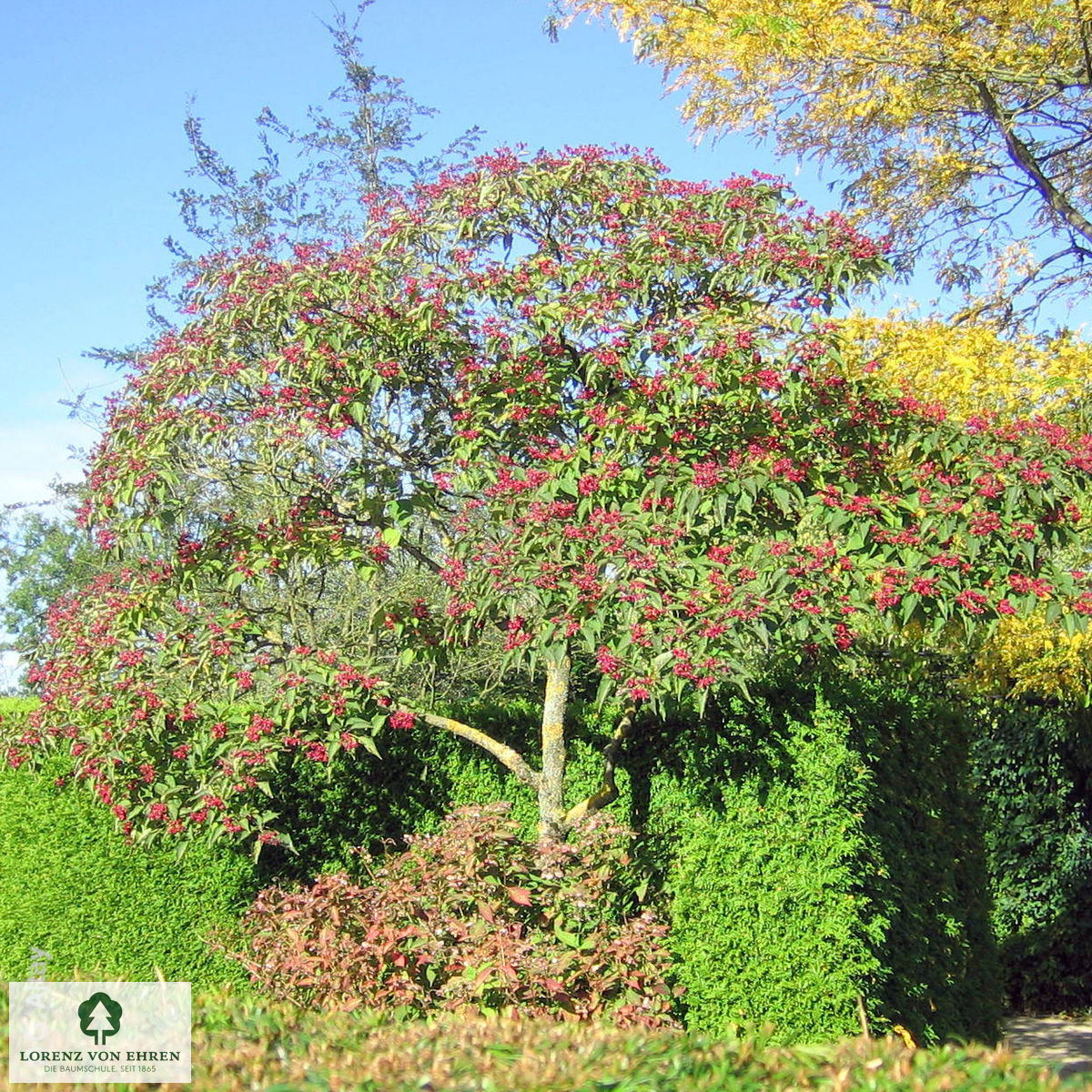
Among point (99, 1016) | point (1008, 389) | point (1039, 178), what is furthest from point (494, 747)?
point (1039, 178)

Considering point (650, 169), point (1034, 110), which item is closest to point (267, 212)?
point (1034, 110)

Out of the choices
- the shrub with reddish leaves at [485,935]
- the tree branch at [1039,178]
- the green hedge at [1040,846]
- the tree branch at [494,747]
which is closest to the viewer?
the shrub with reddish leaves at [485,935]

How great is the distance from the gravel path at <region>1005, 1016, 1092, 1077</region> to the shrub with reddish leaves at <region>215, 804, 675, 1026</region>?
2.88m

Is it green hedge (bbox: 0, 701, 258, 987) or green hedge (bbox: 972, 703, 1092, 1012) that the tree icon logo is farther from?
green hedge (bbox: 972, 703, 1092, 1012)

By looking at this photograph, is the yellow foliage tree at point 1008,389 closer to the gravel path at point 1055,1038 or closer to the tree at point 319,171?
the gravel path at point 1055,1038

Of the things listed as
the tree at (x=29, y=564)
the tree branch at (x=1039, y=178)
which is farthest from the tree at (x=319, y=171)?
the tree branch at (x=1039, y=178)

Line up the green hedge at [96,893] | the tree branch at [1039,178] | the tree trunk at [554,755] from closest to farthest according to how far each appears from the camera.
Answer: the tree trunk at [554,755] < the green hedge at [96,893] < the tree branch at [1039,178]

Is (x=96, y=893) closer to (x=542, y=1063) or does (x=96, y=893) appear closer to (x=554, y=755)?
(x=554, y=755)

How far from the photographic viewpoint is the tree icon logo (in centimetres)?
325

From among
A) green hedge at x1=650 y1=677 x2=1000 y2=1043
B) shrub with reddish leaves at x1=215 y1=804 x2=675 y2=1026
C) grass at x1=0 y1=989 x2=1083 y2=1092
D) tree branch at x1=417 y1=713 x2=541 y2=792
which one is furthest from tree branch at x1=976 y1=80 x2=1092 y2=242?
grass at x1=0 y1=989 x2=1083 y2=1092

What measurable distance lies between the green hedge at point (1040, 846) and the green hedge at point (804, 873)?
287cm

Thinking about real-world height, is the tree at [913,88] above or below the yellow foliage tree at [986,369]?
above

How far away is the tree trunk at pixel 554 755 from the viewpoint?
615 cm

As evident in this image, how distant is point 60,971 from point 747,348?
5.59 meters
